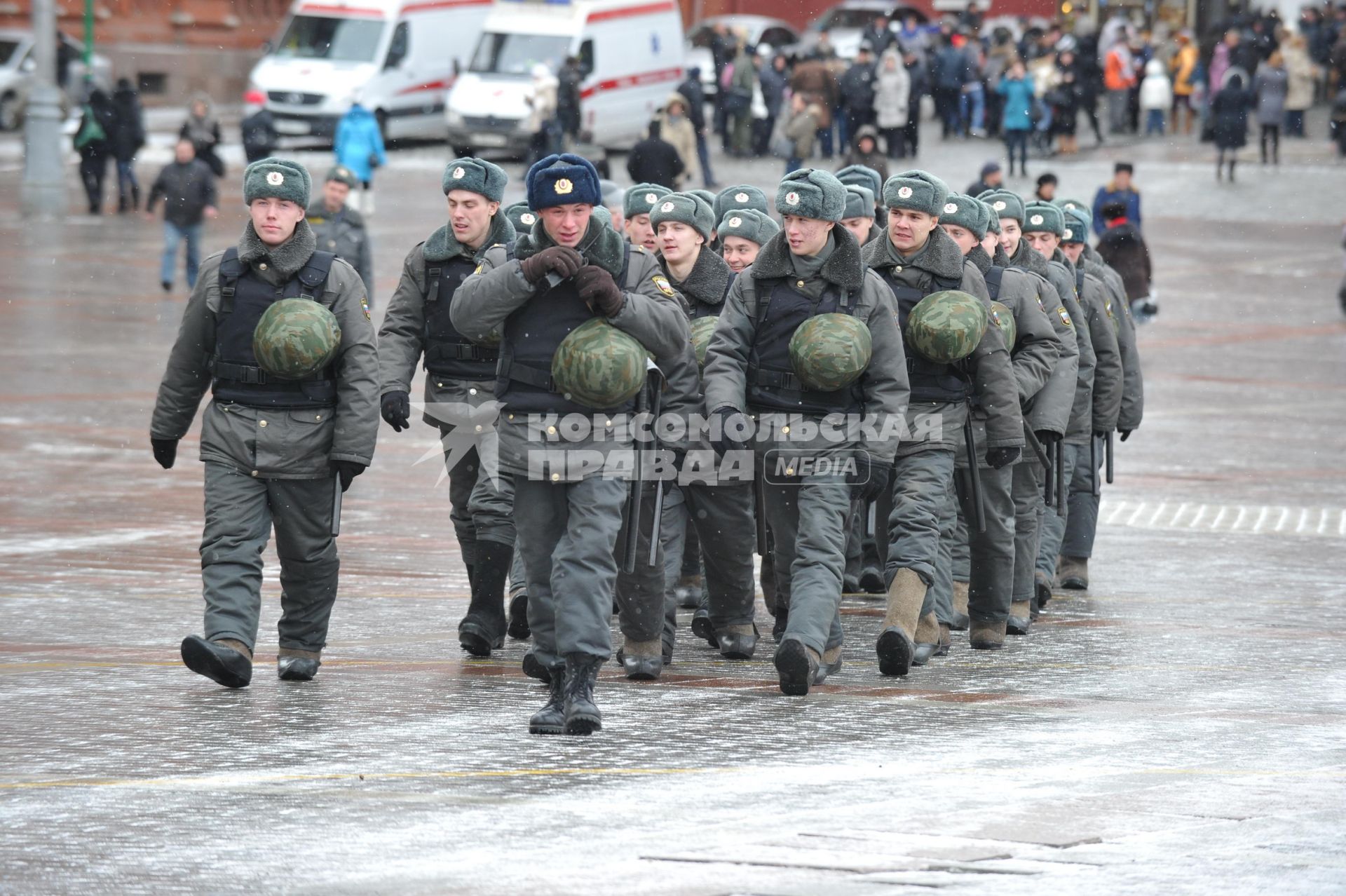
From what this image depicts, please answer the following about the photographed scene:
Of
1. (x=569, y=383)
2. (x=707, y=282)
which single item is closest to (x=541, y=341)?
(x=569, y=383)

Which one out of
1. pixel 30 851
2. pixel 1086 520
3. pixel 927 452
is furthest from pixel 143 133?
pixel 30 851

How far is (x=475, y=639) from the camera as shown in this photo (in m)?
8.22

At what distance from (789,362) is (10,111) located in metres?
31.5

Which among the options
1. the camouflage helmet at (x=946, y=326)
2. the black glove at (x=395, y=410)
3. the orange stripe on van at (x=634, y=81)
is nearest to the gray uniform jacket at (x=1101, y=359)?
the camouflage helmet at (x=946, y=326)

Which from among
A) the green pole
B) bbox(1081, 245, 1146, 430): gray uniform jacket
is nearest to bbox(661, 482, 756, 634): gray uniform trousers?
bbox(1081, 245, 1146, 430): gray uniform jacket

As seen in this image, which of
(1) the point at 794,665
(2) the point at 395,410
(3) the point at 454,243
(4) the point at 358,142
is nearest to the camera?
(1) the point at 794,665

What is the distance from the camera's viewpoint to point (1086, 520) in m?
10.5

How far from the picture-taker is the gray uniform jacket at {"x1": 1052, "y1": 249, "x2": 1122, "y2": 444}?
1030 centimetres

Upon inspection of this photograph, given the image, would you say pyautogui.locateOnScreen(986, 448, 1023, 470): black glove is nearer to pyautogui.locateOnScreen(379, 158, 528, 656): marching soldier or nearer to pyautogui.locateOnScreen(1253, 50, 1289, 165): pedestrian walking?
pyautogui.locateOnScreen(379, 158, 528, 656): marching soldier

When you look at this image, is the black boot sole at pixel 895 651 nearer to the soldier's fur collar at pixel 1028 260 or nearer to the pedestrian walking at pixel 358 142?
the soldier's fur collar at pixel 1028 260

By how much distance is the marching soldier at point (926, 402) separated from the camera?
7973mm

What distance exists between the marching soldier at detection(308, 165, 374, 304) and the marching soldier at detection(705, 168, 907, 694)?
6320 mm

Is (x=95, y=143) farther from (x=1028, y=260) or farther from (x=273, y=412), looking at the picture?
(x=273, y=412)

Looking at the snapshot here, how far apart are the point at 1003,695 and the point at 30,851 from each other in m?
3.60
